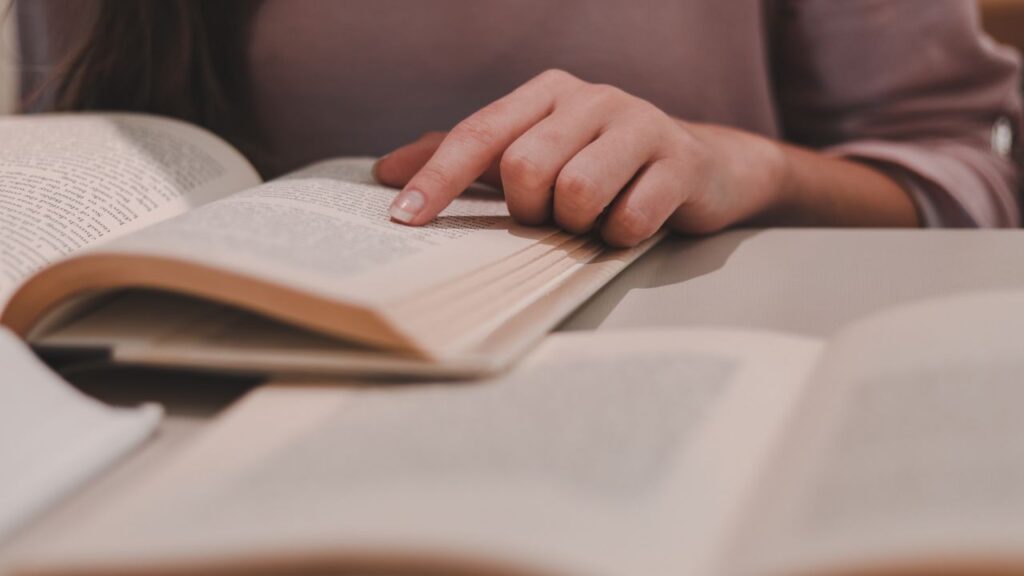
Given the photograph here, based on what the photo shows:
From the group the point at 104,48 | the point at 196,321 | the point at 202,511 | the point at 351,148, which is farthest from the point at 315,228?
the point at 104,48

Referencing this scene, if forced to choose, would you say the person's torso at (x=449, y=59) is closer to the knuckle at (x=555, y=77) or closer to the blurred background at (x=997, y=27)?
the knuckle at (x=555, y=77)

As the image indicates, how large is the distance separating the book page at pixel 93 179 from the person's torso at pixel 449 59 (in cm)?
15

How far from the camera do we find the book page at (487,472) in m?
0.20

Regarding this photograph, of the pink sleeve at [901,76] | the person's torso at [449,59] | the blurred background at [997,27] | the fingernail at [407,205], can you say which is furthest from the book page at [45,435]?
the blurred background at [997,27]

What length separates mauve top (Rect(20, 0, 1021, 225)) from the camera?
73 cm

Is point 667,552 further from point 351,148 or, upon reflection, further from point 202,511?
point 351,148

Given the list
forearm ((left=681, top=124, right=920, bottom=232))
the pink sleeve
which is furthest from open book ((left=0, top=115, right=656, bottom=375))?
the pink sleeve

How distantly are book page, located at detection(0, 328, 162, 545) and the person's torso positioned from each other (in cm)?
47

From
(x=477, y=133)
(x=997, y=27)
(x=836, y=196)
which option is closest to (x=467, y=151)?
(x=477, y=133)

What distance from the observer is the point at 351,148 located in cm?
77

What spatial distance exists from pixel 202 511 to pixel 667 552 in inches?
4.3

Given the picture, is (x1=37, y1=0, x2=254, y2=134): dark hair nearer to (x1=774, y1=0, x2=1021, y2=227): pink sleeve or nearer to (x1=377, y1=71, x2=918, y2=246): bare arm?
(x1=377, y1=71, x2=918, y2=246): bare arm

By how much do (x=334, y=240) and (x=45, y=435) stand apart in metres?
0.14

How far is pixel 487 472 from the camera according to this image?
0.23 metres
